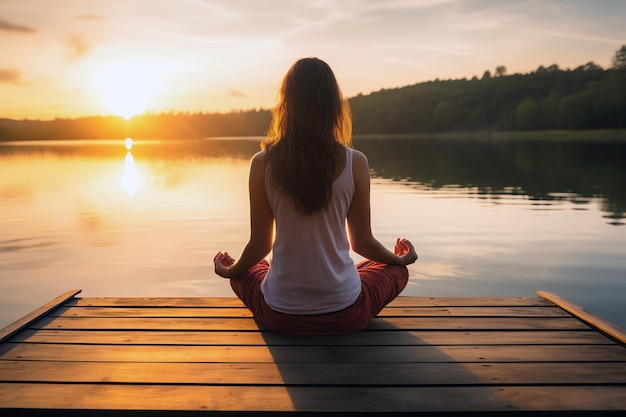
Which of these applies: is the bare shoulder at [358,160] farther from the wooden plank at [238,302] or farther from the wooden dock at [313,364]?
the wooden plank at [238,302]

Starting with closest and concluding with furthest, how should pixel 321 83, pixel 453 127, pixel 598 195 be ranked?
pixel 321 83 < pixel 598 195 < pixel 453 127

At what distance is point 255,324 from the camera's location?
121 inches

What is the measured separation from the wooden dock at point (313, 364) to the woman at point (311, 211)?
0.17 metres

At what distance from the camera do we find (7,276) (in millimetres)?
7055

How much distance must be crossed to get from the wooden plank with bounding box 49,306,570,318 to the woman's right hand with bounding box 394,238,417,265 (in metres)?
0.40

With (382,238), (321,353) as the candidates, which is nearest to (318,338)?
(321,353)

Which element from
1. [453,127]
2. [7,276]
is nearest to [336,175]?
[7,276]

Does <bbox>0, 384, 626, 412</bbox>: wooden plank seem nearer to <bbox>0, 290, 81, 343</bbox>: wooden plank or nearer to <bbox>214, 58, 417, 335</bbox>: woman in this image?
<bbox>214, 58, 417, 335</bbox>: woman

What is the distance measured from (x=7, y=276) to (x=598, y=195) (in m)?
14.0

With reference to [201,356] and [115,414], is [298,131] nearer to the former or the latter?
[201,356]

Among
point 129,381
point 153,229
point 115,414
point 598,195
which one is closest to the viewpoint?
point 115,414

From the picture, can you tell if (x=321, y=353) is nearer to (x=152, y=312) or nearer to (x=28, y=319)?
(x=152, y=312)

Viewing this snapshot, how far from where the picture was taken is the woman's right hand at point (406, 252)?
3057mm

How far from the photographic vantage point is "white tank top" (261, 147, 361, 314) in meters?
2.59
